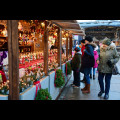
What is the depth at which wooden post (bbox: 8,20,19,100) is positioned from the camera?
2.46m

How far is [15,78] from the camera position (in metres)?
2.53

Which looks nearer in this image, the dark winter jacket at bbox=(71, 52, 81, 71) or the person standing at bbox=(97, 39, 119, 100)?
the person standing at bbox=(97, 39, 119, 100)

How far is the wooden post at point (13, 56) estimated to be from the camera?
96.9 inches

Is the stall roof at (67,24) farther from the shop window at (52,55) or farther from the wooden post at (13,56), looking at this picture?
the wooden post at (13,56)

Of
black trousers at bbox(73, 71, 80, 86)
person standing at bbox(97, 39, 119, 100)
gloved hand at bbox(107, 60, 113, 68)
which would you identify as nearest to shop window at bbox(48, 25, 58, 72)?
black trousers at bbox(73, 71, 80, 86)

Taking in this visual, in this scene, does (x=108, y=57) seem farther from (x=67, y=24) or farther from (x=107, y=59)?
(x=67, y=24)

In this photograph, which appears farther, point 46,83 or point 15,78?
point 46,83

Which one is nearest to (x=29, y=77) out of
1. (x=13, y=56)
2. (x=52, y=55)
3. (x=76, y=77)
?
(x=13, y=56)

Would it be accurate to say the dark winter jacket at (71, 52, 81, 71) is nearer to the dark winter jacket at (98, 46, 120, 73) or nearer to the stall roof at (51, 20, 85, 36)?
the stall roof at (51, 20, 85, 36)

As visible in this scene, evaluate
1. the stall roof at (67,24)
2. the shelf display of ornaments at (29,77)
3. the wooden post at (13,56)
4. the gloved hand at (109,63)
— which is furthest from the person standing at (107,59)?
the wooden post at (13,56)

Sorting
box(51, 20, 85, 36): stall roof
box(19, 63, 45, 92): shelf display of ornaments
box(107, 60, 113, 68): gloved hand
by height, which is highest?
box(51, 20, 85, 36): stall roof

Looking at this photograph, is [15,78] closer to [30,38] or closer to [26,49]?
[30,38]
